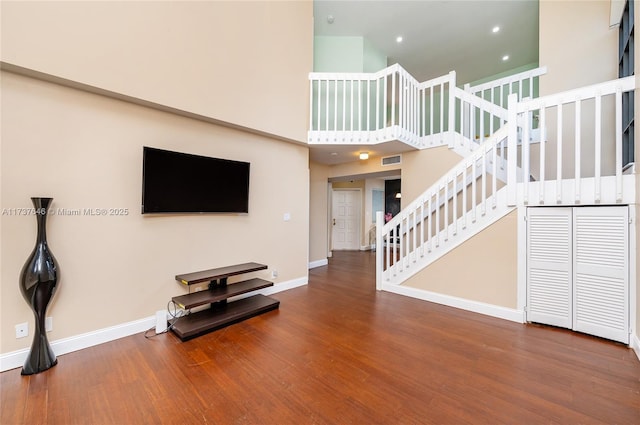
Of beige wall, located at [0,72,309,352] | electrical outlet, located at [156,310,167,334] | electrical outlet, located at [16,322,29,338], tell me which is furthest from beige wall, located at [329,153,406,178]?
electrical outlet, located at [16,322,29,338]

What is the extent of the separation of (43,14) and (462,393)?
4.45m

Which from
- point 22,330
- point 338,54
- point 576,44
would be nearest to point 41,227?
point 22,330

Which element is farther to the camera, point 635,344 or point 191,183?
point 191,183

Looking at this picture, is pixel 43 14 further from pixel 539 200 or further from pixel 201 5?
pixel 539 200

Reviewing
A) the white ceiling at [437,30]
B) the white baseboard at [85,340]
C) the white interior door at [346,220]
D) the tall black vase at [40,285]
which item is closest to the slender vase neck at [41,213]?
the tall black vase at [40,285]

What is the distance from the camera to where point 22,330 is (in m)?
2.15

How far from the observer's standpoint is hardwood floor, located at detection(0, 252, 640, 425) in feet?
5.36

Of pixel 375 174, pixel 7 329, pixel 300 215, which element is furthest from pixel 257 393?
pixel 375 174

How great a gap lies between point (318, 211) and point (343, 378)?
171 inches

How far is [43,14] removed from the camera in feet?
6.92

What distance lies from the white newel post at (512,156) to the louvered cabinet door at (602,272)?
1.89ft

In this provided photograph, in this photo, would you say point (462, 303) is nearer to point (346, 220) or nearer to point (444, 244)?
point (444, 244)

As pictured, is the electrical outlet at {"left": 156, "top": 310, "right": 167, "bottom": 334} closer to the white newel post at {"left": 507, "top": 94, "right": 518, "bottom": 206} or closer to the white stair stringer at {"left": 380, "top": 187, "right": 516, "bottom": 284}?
the white stair stringer at {"left": 380, "top": 187, "right": 516, "bottom": 284}

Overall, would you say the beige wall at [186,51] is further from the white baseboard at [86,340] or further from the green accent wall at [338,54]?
the white baseboard at [86,340]
